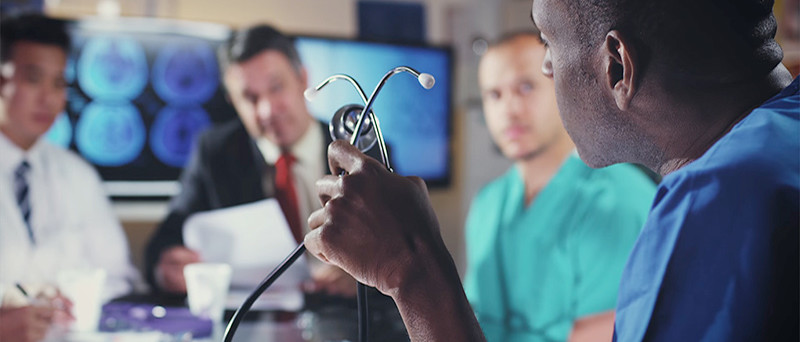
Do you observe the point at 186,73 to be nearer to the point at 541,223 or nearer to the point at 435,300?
the point at 541,223

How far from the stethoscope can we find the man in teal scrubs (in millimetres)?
810

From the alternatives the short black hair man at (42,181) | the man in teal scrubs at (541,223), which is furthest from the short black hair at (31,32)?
the man in teal scrubs at (541,223)

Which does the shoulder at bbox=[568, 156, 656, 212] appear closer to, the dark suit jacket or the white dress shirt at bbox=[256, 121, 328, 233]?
the white dress shirt at bbox=[256, 121, 328, 233]

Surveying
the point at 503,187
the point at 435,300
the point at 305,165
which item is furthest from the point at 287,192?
the point at 435,300

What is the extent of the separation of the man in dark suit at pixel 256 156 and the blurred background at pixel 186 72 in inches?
2.0

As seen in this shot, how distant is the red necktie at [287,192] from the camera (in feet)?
5.71

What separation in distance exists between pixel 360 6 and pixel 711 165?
6.08ft

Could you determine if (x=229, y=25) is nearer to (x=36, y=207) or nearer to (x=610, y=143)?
(x=36, y=207)

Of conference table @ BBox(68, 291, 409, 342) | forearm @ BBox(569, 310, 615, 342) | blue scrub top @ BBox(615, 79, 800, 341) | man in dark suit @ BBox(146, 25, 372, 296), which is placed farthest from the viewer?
man in dark suit @ BBox(146, 25, 372, 296)

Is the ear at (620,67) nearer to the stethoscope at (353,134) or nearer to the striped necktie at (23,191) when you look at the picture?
the stethoscope at (353,134)

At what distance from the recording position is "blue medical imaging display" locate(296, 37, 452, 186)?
1902 mm

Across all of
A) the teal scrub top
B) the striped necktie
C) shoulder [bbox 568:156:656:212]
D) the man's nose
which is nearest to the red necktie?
the man's nose

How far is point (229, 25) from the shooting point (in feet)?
6.73

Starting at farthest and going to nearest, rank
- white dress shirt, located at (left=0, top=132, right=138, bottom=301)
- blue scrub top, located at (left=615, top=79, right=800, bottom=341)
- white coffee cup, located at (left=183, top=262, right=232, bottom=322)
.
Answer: white dress shirt, located at (left=0, top=132, right=138, bottom=301), white coffee cup, located at (left=183, top=262, right=232, bottom=322), blue scrub top, located at (left=615, top=79, right=800, bottom=341)
